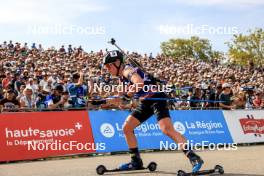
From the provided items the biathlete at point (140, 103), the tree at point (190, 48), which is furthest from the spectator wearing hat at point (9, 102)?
the tree at point (190, 48)

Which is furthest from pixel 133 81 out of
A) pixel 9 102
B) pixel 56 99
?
pixel 56 99

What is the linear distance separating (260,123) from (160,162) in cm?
871

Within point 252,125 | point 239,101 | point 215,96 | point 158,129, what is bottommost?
point 252,125

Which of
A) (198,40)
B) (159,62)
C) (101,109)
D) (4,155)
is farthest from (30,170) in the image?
(198,40)

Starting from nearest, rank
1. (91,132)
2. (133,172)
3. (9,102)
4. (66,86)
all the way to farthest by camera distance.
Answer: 1. (133,172)
2. (9,102)
3. (91,132)
4. (66,86)

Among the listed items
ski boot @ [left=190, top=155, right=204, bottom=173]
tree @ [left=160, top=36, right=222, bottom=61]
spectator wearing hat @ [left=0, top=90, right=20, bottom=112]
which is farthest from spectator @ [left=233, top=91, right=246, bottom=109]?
tree @ [left=160, top=36, right=222, bottom=61]

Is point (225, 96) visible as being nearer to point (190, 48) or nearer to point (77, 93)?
point (77, 93)

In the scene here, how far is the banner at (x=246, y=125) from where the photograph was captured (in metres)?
17.9

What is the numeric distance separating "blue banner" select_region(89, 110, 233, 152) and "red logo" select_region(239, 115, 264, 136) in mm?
1098

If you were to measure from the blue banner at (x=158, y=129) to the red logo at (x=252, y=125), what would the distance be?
110 centimetres

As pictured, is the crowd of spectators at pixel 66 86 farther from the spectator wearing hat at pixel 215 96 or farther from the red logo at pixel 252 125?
the red logo at pixel 252 125

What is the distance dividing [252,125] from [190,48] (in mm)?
79608

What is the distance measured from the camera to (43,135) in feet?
43.6

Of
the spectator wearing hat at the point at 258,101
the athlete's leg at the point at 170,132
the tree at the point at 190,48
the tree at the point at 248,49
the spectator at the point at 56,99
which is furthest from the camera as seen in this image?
the tree at the point at 190,48
